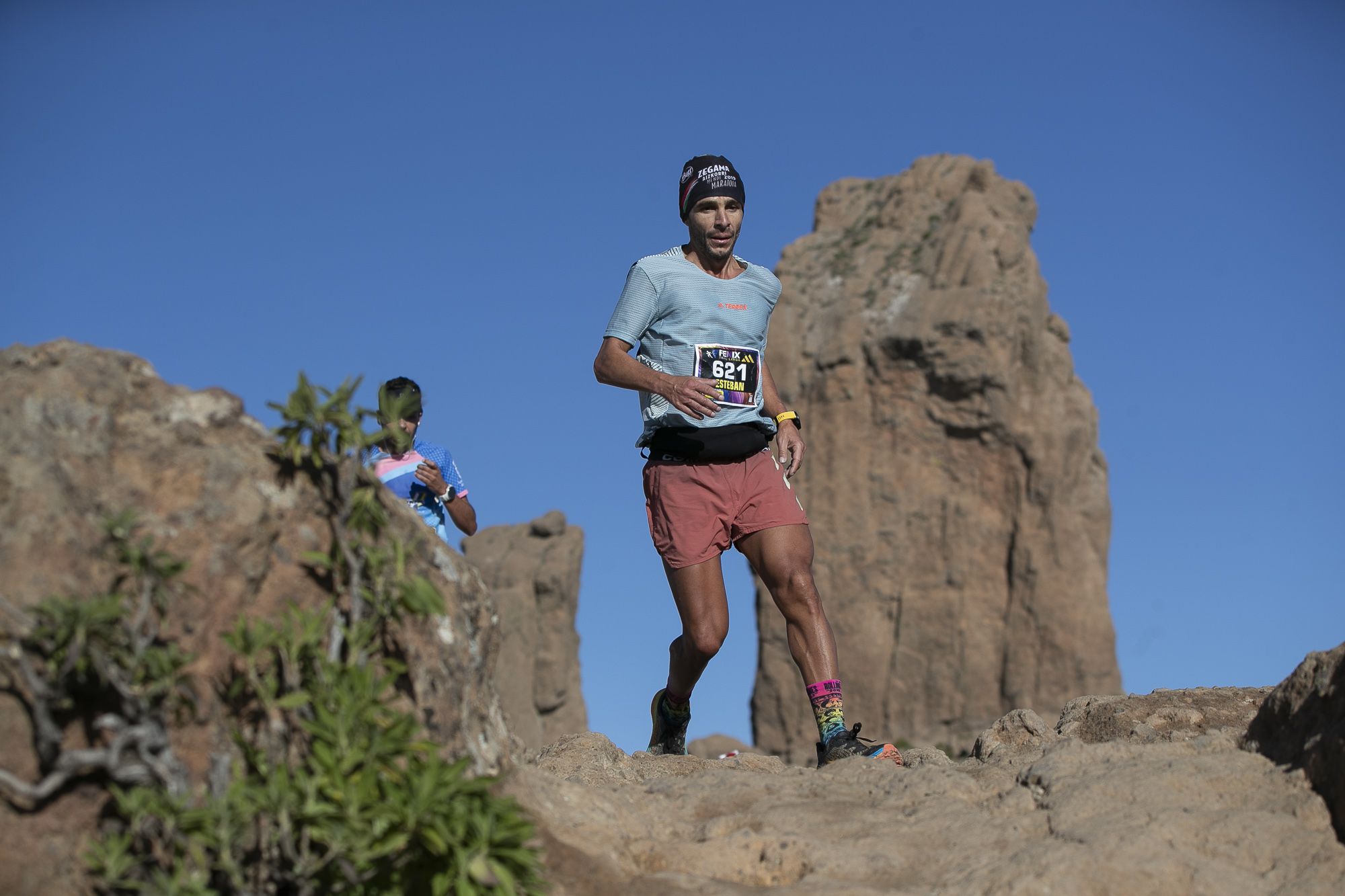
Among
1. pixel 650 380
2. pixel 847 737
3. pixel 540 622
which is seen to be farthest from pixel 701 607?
pixel 540 622

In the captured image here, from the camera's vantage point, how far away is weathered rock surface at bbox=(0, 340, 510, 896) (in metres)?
2.83

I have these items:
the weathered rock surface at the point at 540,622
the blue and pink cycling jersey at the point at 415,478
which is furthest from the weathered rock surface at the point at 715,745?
the blue and pink cycling jersey at the point at 415,478

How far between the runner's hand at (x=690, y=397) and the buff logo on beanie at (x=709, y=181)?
812 mm

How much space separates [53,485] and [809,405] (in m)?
23.7

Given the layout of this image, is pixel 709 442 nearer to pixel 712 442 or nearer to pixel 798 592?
pixel 712 442

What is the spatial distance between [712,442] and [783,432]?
1.05 ft

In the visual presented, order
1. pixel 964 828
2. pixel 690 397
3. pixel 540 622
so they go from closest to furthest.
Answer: pixel 964 828
pixel 690 397
pixel 540 622

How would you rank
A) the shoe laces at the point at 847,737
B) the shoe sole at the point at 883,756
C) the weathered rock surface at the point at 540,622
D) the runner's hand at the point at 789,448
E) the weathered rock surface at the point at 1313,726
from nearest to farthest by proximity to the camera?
the weathered rock surface at the point at 1313,726 → the shoe sole at the point at 883,756 → the shoe laces at the point at 847,737 → the runner's hand at the point at 789,448 → the weathered rock surface at the point at 540,622

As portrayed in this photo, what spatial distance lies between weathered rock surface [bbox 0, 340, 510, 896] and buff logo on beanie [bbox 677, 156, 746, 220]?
215cm

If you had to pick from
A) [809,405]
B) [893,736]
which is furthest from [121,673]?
[809,405]

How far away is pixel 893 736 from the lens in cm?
2373

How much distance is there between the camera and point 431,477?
19.6 feet

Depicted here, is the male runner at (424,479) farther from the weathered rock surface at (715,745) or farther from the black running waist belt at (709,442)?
the weathered rock surface at (715,745)

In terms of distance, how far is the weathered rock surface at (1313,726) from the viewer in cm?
368
